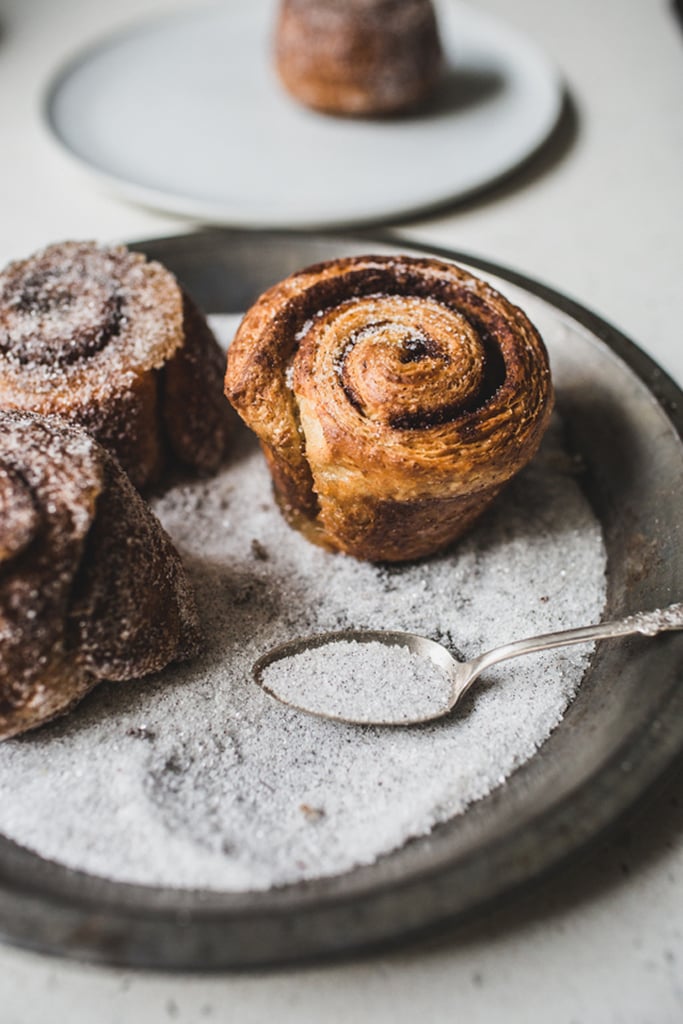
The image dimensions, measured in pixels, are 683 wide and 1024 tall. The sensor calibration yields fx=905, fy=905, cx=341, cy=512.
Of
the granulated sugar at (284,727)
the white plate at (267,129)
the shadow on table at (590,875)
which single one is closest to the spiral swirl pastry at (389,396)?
the granulated sugar at (284,727)

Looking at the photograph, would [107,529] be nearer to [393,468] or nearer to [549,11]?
[393,468]

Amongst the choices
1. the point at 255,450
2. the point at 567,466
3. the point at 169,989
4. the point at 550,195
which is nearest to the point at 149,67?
the point at 550,195

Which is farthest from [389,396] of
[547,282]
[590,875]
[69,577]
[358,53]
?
[358,53]

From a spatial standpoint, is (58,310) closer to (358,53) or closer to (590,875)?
(590,875)

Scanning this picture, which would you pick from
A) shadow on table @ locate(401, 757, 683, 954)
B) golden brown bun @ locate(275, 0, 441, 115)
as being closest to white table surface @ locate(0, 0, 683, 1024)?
shadow on table @ locate(401, 757, 683, 954)

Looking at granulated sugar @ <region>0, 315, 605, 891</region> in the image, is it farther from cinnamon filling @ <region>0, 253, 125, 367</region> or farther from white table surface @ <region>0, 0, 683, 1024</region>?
cinnamon filling @ <region>0, 253, 125, 367</region>
